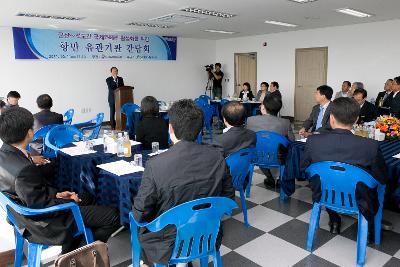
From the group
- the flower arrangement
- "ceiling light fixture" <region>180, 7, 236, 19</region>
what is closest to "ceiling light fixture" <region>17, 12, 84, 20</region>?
"ceiling light fixture" <region>180, 7, 236, 19</region>

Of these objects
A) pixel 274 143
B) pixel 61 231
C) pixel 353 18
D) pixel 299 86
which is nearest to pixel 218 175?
pixel 61 231

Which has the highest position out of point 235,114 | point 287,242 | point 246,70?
point 246,70

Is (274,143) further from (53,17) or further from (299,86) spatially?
(299,86)

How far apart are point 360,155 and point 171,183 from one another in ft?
4.37

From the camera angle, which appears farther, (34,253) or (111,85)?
(111,85)

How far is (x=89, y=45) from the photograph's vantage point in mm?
8617

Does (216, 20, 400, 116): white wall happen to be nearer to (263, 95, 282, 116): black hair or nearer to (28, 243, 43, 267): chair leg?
(263, 95, 282, 116): black hair

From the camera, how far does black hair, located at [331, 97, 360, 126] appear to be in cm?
224

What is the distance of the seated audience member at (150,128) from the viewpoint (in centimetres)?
313

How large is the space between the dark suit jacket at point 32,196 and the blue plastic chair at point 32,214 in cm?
4

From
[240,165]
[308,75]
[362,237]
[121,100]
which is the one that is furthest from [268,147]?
[308,75]

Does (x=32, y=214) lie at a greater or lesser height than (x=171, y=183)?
lesser

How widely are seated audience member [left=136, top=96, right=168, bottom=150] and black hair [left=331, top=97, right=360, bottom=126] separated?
1.62 metres

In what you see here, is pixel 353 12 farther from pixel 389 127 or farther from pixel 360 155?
pixel 360 155
